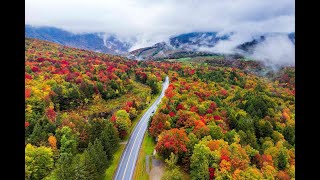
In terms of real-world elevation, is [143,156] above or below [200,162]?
below

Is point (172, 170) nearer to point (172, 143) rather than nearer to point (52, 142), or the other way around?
point (172, 143)

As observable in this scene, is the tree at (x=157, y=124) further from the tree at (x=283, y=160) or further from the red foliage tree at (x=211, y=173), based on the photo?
the tree at (x=283, y=160)

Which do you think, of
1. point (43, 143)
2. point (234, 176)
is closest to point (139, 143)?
point (43, 143)

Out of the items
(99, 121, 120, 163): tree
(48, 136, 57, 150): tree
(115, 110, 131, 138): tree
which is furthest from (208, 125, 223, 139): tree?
(48, 136, 57, 150): tree

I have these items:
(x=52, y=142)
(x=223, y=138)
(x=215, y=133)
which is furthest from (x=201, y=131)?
(x=52, y=142)

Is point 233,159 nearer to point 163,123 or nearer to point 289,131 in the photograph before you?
point 163,123

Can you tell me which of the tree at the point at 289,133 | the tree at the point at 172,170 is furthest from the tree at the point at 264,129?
the tree at the point at 172,170
